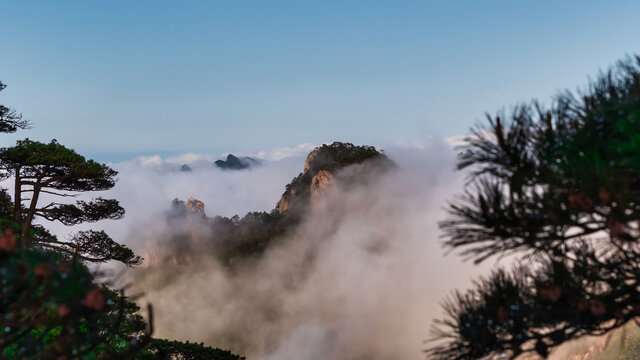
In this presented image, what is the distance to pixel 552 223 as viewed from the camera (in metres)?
4.38

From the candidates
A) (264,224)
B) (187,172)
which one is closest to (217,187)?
(187,172)

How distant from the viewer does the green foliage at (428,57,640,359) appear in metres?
4.31

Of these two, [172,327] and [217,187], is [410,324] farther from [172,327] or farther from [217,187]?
[217,187]

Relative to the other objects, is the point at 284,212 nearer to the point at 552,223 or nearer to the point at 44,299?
the point at 552,223

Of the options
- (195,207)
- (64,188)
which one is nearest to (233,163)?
(195,207)

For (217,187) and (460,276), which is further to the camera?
(217,187)

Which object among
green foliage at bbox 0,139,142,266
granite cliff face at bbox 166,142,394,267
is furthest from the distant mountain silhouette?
green foliage at bbox 0,139,142,266

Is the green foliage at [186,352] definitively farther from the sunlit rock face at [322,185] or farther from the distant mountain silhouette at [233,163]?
the distant mountain silhouette at [233,163]

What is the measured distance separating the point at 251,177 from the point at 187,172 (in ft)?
128

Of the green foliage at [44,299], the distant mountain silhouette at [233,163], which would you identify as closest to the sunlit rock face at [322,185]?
the green foliage at [44,299]

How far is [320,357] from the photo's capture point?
40.7 meters

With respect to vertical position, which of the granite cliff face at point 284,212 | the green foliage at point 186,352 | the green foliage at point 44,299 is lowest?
the green foliage at point 186,352

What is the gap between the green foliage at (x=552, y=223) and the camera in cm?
431

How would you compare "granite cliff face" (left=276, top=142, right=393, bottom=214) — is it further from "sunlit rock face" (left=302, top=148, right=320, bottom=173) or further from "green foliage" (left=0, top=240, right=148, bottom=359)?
"green foliage" (left=0, top=240, right=148, bottom=359)
